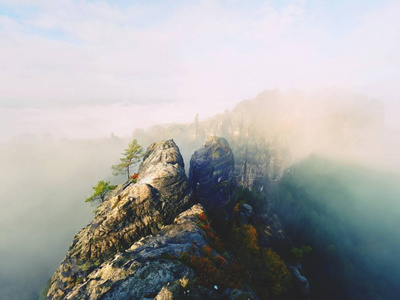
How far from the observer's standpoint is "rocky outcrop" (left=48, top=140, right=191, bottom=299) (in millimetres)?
23578

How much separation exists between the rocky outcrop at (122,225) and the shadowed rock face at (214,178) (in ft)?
37.0

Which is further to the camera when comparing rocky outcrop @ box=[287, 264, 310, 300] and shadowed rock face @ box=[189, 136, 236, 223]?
rocky outcrop @ box=[287, 264, 310, 300]

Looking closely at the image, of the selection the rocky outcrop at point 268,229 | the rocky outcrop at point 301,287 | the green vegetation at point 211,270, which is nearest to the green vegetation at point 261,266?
the rocky outcrop at point 301,287

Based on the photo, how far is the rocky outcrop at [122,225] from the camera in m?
23.6

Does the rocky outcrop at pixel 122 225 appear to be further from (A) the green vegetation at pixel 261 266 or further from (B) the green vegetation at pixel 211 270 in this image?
(A) the green vegetation at pixel 261 266

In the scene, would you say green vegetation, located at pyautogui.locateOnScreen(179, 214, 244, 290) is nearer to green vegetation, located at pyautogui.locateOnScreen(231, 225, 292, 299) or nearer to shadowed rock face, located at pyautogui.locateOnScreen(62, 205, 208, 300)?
shadowed rock face, located at pyautogui.locateOnScreen(62, 205, 208, 300)

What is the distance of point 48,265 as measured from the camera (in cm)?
16900

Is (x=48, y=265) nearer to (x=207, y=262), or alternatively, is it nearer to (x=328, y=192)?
(x=207, y=262)

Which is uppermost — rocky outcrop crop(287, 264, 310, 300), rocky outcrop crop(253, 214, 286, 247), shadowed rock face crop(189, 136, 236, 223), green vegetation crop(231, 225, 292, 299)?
shadowed rock face crop(189, 136, 236, 223)

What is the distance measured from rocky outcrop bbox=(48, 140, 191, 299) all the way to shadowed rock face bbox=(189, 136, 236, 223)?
11273 mm

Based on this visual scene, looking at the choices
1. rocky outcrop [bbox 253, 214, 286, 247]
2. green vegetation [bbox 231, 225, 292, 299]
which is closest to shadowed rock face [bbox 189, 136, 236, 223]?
green vegetation [bbox 231, 225, 292, 299]

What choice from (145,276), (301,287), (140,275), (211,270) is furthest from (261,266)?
(140,275)

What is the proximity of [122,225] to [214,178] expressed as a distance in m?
23.8

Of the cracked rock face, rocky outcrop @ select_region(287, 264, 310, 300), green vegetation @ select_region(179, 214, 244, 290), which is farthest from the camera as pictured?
rocky outcrop @ select_region(287, 264, 310, 300)
